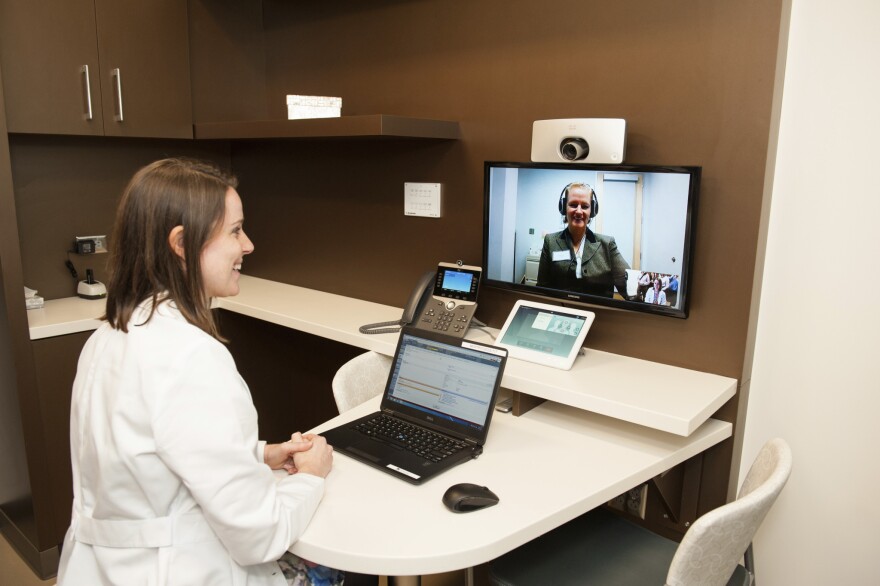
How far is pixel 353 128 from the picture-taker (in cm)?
225

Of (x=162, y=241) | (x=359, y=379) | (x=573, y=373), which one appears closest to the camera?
(x=162, y=241)

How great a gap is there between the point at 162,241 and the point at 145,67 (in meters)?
1.87

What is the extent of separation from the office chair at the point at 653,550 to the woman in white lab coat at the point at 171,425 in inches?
23.2

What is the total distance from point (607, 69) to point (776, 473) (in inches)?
A: 48.9

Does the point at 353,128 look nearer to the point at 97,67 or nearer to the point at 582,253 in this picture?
the point at 582,253

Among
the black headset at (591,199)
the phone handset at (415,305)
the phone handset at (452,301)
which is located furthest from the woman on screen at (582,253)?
the phone handset at (415,305)

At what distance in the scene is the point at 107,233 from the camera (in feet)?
9.92

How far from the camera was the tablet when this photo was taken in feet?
6.37

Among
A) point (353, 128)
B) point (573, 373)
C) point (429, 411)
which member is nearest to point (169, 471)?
point (429, 411)

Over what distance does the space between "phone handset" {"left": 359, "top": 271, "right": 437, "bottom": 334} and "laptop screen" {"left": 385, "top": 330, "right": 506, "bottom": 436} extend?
0.48 m

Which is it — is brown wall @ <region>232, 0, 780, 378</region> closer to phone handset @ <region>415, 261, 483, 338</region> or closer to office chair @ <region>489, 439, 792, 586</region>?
phone handset @ <region>415, 261, 483, 338</region>

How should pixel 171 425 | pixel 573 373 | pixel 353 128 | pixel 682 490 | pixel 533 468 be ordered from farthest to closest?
pixel 353 128 < pixel 682 490 < pixel 573 373 < pixel 533 468 < pixel 171 425

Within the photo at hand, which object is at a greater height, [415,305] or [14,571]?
[415,305]

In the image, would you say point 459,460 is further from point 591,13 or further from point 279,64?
point 279,64
